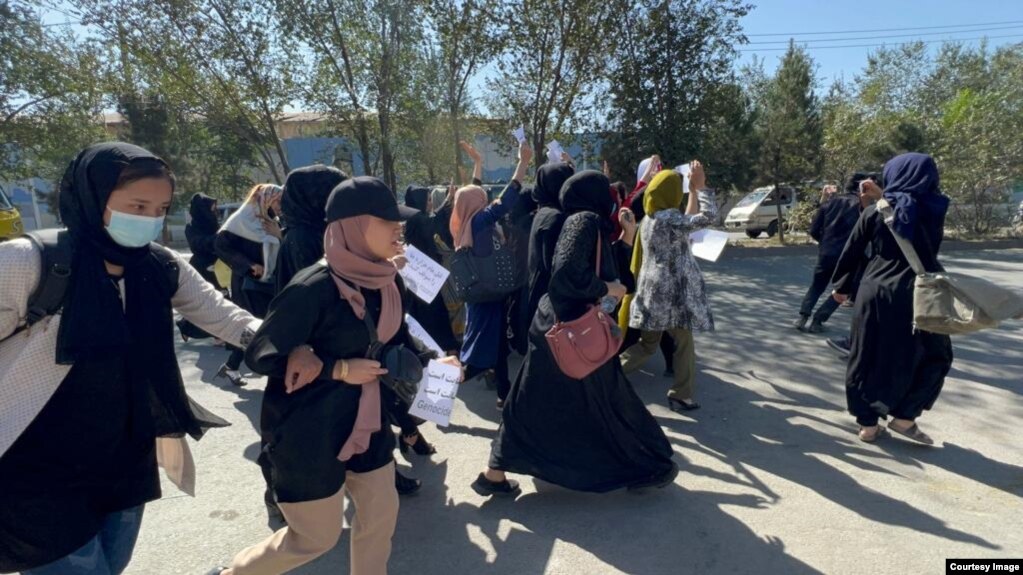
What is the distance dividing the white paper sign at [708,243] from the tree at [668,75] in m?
9.87

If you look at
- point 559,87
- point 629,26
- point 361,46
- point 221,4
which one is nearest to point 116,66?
point 221,4

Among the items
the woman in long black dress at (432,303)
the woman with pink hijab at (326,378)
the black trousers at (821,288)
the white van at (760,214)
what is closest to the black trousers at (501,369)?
the woman in long black dress at (432,303)

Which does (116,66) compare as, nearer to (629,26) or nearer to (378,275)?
(629,26)

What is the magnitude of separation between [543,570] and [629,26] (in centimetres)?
1292

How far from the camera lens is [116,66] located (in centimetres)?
1276

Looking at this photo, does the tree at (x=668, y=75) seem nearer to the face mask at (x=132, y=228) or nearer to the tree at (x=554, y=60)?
the tree at (x=554, y=60)

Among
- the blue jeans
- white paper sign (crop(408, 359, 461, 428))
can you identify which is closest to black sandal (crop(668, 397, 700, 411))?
white paper sign (crop(408, 359, 461, 428))

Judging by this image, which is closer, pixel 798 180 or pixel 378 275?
pixel 378 275

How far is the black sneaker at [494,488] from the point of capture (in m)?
3.43

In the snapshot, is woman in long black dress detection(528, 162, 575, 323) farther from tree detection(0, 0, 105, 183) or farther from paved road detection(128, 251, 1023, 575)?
tree detection(0, 0, 105, 183)

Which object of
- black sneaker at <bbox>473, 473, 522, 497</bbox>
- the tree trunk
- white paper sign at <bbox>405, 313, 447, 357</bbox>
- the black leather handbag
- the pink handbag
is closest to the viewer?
white paper sign at <bbox>405, 313, 447, 357</bbox>

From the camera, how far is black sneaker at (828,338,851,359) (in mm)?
6047

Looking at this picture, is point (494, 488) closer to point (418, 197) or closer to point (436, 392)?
point (436, 392)
